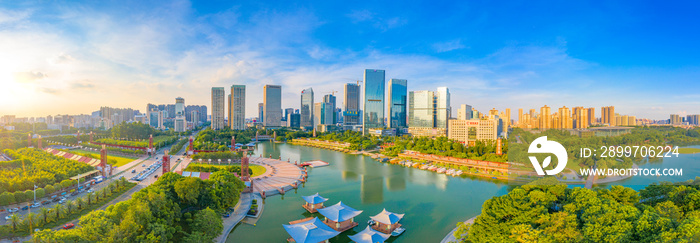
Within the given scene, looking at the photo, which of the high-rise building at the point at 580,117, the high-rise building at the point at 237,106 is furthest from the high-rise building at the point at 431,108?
the high-rise building at the point at 237,106

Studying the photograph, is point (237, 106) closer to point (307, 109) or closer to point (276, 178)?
point (307, 109)

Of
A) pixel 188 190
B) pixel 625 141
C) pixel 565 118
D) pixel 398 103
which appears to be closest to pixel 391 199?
pixel 188 190

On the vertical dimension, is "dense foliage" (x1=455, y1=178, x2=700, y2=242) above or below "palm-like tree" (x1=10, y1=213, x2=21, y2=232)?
above

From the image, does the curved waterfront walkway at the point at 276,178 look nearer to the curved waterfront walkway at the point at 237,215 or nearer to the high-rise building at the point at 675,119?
the curved waterfront walkway at the point at 237,215

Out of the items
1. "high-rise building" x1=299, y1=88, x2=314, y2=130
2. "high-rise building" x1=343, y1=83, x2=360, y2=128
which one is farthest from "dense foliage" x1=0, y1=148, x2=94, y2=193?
"high-rise building" x1=299, y1=88, x2=314, y2=130

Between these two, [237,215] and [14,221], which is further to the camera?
[237,215]

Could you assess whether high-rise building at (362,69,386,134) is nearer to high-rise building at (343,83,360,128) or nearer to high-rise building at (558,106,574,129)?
high-rise building at (343,83,360,128)
